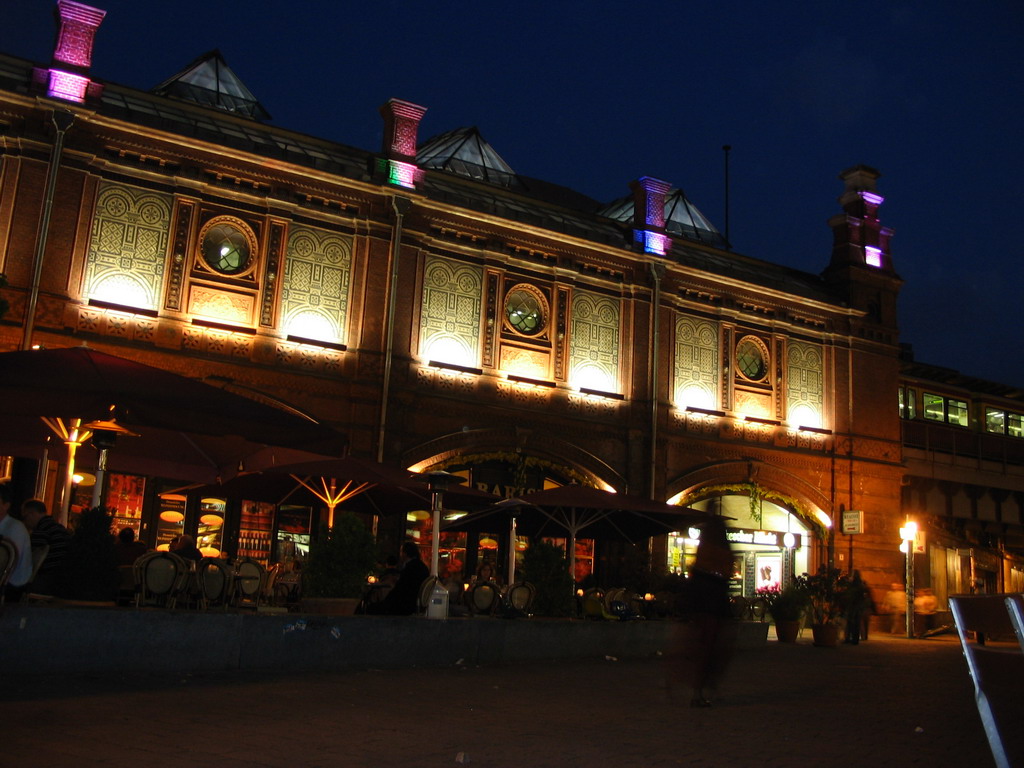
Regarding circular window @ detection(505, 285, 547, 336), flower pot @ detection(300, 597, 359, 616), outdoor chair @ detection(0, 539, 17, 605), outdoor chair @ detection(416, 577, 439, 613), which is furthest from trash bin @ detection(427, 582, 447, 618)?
circular window @ detection(505, 285, 547, 336)

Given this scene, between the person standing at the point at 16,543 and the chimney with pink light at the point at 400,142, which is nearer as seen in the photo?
the person standing at the point at 16,543

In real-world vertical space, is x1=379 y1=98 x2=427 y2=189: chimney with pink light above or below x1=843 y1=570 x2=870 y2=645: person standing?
above

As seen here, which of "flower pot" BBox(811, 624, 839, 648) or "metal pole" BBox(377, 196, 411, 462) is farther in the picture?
"metal pole" BBox(377, 196, 411, 462)

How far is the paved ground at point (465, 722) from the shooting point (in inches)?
237

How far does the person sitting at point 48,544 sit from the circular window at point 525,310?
1453cm

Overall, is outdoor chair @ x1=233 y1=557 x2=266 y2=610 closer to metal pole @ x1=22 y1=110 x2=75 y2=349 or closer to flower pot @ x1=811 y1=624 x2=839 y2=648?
metal pole @ x1=22 y1=110 x2=75 y2=349

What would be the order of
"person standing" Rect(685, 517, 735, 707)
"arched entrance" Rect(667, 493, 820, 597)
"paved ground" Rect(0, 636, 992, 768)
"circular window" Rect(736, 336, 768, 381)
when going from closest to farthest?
"paved ground" Rect(0, 636, 992, 768) → "person standing" Rect(685, 517, 735, 707) → "arched entrance" Rect(667, 493, 820, 597) → "circular window" Rect(736, 336, 768, 381)

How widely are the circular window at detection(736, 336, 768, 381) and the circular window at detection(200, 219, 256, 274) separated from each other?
13.2 metres

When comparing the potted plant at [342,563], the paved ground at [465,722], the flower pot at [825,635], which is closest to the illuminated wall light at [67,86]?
the potted plant at [342,563]

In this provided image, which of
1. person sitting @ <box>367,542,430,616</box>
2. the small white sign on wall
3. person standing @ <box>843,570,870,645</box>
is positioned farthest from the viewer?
the small white sign on wall

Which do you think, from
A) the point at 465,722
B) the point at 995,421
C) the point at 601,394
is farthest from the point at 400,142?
the point at 995,421

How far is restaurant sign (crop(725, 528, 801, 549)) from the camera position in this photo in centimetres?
2662

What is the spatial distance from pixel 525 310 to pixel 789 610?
358 inches

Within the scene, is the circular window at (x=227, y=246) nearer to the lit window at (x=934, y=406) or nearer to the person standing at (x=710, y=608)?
the person standing at (x=710, y=608)
